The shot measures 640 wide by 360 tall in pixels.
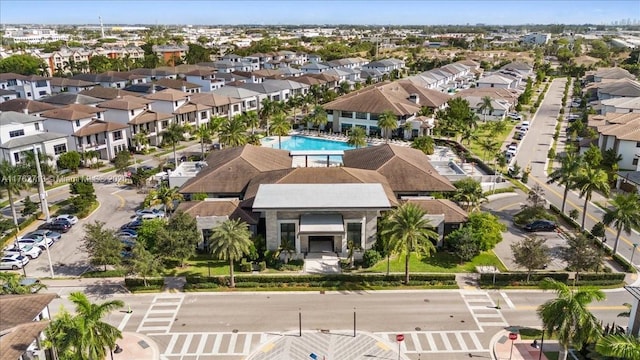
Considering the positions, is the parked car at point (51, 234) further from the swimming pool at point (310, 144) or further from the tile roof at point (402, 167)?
the swimming pool at point (310, 144)

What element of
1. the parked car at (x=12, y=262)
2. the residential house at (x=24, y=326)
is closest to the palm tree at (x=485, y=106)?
the parked car at (x=12, y=262)

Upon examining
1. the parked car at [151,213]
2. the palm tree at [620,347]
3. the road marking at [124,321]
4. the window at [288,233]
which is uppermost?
the palm tree at [620,347]

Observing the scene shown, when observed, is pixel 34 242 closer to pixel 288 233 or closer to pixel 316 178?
pixel 288 233

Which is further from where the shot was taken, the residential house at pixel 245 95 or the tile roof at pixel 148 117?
the residential house at pixel 245 95

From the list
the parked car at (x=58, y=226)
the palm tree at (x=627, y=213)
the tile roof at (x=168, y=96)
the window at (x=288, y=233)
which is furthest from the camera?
the tile roof at (x=168, y=96)

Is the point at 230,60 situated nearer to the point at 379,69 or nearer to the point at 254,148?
the point at 379,69
